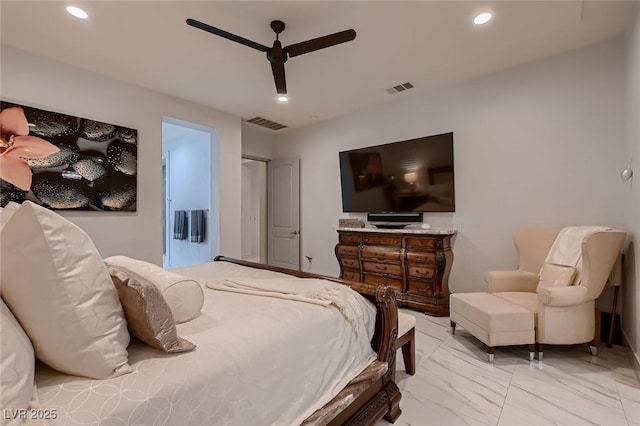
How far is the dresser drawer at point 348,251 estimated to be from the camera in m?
4.01

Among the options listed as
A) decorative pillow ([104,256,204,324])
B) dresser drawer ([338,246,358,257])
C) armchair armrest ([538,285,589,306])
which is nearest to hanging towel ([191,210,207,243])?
dresser drawer ([338,246,358,257])

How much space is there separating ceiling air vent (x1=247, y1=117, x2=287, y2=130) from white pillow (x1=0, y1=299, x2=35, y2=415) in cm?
442

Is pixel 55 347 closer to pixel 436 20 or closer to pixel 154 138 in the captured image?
pixel 436 20

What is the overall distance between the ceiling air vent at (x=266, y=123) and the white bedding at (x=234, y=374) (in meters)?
3.79

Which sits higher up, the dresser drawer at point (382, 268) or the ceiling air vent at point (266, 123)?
the ceiling air vent at point (266, 123)

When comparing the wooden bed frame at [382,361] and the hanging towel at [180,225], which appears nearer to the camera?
the wooden bed frame at [382,361]

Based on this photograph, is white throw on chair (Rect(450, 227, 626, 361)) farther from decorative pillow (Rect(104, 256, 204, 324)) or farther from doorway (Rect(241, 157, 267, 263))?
doorway (Rect(241, 157, 267, 263))

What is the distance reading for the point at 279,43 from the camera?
2367 millimetres

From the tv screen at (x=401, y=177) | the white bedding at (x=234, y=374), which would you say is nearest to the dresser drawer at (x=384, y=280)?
the tv screen at (x=401, y=177)

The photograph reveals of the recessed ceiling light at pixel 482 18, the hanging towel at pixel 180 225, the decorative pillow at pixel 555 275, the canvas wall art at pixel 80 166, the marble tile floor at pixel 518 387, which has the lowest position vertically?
the marble tile floor at pixel 518 387

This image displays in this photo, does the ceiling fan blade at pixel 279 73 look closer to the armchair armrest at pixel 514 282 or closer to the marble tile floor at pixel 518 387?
the marble tile floor at pixel 518 387

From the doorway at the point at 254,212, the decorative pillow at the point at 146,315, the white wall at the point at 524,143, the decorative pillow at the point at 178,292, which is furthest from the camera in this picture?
the doorway at the point at 254,212

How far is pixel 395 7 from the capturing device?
2.26m

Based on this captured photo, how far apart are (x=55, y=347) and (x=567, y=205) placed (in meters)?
3.87
